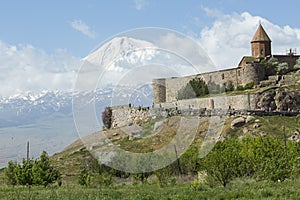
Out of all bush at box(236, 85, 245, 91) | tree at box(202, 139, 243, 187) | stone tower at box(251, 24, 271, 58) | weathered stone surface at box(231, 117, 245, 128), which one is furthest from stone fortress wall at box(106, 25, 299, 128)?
tree at box(202, 139, 243, 187)

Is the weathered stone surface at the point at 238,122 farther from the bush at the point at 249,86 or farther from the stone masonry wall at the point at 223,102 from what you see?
the bush at the point at 249,86

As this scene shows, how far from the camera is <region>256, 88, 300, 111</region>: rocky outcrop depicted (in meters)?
53.1

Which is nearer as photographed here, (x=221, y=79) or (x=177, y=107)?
(x=177, y=107)

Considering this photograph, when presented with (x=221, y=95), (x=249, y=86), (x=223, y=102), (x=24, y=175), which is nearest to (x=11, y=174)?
(x=24, y=175)

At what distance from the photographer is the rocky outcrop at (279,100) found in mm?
53094

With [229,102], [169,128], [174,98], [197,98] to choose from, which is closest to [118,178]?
[169,128]

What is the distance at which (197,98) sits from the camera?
63969mm

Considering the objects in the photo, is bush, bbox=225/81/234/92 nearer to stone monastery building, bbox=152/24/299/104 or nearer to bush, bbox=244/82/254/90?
stone monastery building, bbox=152/24/299/104

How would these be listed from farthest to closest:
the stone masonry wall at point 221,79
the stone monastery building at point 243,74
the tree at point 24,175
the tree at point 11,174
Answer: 1. the stone monastery building at point 243,74
2. the stone masonry wall at point 221,79
3. the tree at point 11,174
4. the tree at point 24,175

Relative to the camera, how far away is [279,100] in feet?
175

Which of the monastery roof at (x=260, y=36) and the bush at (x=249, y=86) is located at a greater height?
the monastery roof at (x=260, y=36)

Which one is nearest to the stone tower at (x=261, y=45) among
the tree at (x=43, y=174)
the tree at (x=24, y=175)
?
the tree at (x=43, y=174)

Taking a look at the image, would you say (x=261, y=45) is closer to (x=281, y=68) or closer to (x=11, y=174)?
(x=281, y=68)

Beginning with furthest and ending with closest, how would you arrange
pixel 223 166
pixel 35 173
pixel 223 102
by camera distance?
pixel 223 102 < pixel 35 173 < pixel 223 166
